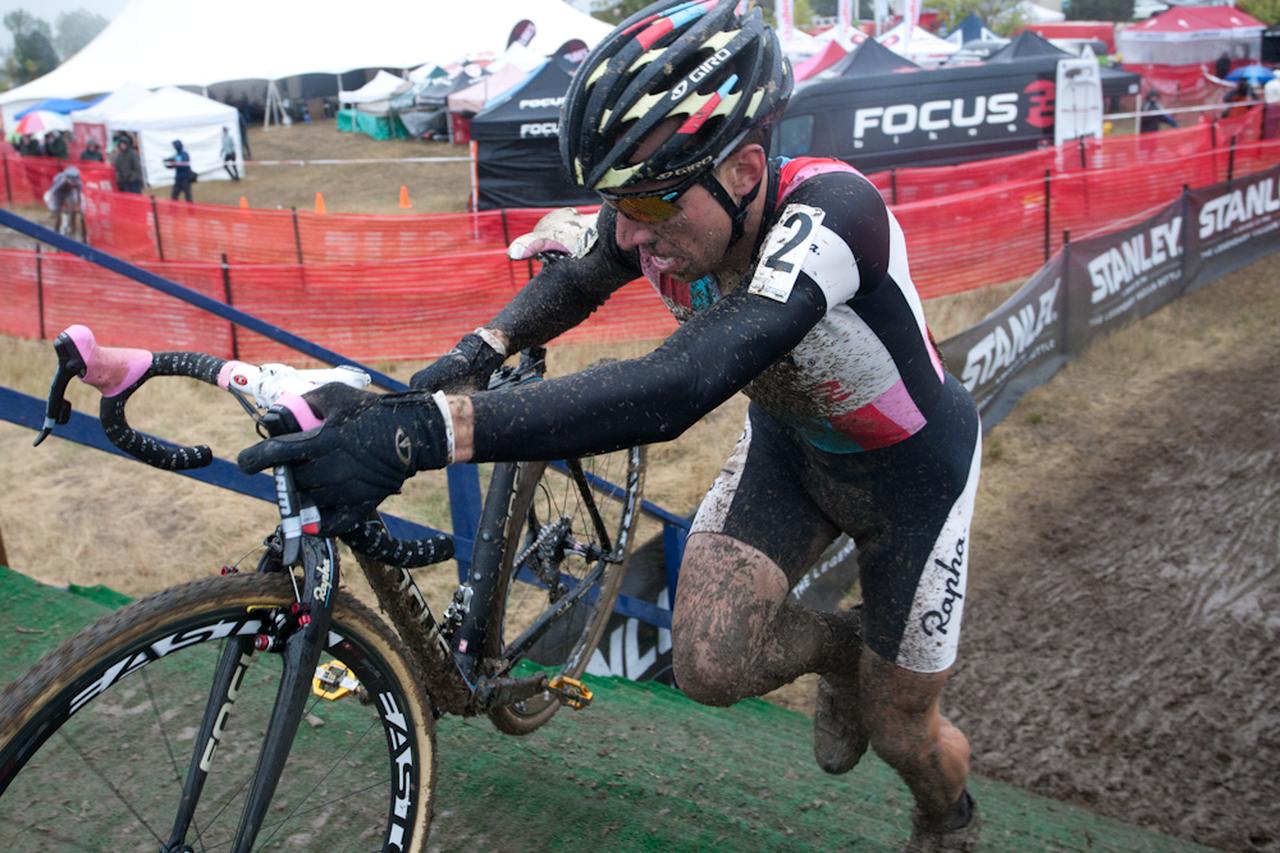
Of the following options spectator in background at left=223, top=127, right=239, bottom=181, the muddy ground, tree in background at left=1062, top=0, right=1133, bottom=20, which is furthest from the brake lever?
tree in background at left=1062, top=0, right=1133, bottom=20

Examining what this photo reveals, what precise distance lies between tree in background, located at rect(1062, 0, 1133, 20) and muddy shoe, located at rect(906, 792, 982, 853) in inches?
3871

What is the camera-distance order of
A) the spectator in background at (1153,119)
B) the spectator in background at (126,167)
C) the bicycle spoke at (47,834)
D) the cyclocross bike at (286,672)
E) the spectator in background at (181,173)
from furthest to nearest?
1. the spectator in background at (1153,119)
2. the spectator in background at (181,173)
3. the spectator in background at (126,167)
4. the bicycle spoke at (47,834)
5. the cyclocross bike at (286,672)

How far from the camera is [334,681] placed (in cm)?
257

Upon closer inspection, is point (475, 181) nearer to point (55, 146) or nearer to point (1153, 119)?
point (55, 146)

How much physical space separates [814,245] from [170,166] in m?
28.0

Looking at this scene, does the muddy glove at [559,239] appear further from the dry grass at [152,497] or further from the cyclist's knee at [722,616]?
the dry grass at [152,497]

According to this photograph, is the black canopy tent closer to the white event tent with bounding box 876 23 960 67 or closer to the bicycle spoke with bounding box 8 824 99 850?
the bicycle spoke with bounding box 8 824 99 850

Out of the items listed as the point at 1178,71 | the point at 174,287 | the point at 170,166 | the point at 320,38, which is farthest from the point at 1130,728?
the point at 320,38

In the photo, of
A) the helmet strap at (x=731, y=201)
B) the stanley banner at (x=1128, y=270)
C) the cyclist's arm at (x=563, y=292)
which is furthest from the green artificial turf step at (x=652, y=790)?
the stanley banner at (x=1128, y=270)

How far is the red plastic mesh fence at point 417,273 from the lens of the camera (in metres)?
12.2

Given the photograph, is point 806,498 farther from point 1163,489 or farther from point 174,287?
point 1163,489

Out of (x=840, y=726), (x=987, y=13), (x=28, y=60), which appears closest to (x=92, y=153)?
(x=840, y=726)

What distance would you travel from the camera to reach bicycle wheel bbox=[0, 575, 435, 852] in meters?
2.01

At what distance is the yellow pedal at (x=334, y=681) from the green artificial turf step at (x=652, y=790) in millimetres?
885
